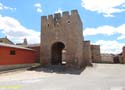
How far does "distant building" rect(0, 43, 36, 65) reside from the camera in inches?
838

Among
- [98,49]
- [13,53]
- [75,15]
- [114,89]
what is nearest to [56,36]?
[75,15]

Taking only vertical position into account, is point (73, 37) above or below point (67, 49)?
above

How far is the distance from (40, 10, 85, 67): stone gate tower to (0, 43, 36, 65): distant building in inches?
112

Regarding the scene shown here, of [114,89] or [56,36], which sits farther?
[56,36]

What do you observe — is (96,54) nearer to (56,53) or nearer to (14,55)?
(56,53)

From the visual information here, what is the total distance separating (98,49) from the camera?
145 feet

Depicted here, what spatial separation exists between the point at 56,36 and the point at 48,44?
173 centimetres

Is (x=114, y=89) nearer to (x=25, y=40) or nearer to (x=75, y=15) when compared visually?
(x=75, y=15)

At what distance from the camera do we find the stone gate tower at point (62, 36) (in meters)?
24.1

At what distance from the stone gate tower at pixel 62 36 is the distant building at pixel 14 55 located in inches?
112

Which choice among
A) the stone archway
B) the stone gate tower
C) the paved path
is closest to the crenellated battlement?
the stone gate tower

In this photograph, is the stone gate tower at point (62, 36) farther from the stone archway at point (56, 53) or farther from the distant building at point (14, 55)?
the distant building at point (14, 55)

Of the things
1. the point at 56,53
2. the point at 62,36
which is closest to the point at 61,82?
the point at 62,36

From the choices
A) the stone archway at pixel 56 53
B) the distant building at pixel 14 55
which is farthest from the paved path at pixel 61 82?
the stone archway at pixel 56 53
